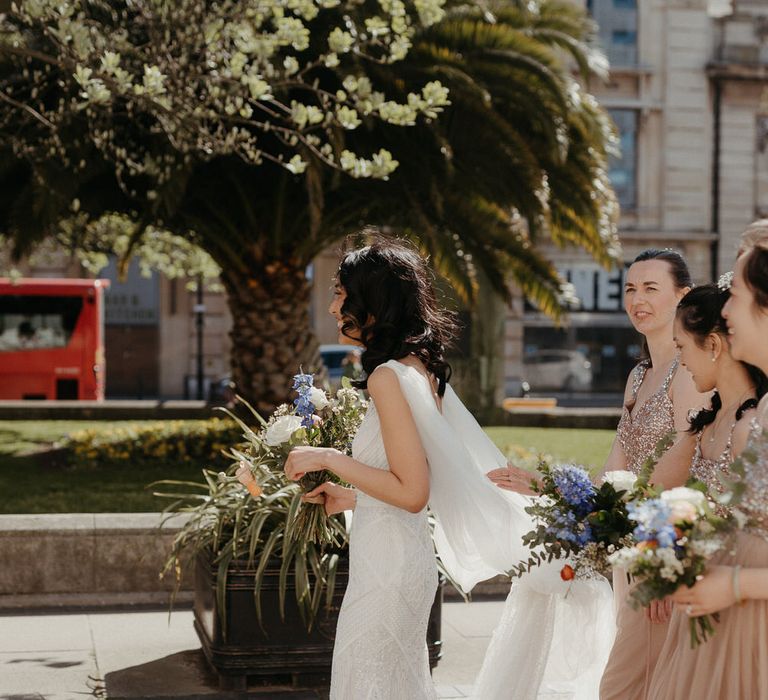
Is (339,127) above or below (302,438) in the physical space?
above

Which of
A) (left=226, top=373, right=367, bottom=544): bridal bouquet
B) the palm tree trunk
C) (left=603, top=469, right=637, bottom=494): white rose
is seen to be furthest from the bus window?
(left=603, top=469, right=637, bottom=494): white rose

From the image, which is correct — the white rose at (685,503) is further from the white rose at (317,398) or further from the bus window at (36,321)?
the bus window at (36,321)

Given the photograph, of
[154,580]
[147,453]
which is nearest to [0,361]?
[147,453]

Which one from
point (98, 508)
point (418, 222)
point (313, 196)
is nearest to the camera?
point (98, 508)

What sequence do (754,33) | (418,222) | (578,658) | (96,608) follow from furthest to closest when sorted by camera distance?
1. (754,33)
2. (418,222)
3. (96,608)
4. (578,658)

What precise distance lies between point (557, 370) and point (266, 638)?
31192mm

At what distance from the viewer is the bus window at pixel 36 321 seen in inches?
1043

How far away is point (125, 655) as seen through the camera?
20.8 feet

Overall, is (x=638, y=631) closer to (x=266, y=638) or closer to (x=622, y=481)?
(x=622, y=481)

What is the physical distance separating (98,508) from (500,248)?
17.5ft

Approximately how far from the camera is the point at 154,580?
755 cm

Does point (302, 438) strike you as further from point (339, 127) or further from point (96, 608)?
point (339, 127)

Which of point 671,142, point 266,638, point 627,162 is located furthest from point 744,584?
point 671,142

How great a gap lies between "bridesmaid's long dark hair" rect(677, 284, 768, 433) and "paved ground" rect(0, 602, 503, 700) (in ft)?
8.65
